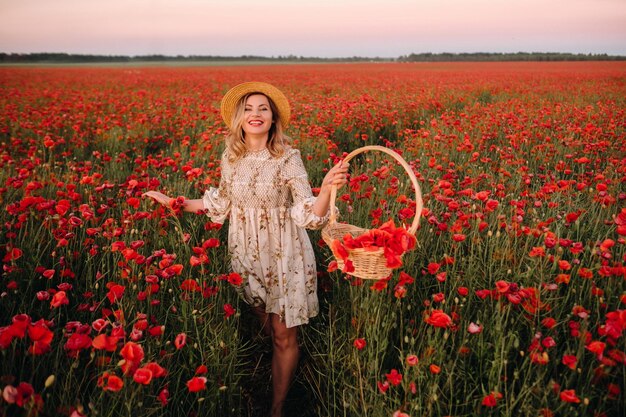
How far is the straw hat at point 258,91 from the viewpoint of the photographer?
2.35m

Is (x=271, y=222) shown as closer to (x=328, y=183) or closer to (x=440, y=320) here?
(x=328, y=183)

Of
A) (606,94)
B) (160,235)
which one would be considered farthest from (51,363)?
(606,94)

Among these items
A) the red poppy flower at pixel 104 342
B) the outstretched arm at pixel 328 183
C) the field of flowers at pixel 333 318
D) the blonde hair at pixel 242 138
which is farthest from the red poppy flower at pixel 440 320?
the blonde hair at pixel 242 138

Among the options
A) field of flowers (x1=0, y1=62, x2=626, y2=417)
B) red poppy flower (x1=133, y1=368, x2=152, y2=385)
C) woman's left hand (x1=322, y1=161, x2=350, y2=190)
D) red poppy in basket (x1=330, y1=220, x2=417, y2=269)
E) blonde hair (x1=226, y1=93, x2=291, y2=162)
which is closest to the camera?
red poppy flower (x1=133, y1=368, x2=152, y2=385)

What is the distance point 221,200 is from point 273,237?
41 cm

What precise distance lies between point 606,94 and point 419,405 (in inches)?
481

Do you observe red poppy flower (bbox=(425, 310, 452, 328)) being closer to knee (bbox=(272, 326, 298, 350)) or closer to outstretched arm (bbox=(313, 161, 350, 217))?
outstretched arm (bbox=(313, 161, 350, 217))

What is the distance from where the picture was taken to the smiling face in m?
2.29

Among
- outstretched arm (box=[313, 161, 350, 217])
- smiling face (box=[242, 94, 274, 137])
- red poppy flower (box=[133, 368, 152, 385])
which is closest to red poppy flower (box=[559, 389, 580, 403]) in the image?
outstretched arm (box=[313, 161, 350, 217])

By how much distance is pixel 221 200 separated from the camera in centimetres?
240

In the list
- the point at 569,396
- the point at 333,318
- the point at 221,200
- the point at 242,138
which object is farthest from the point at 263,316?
the point at 569,396

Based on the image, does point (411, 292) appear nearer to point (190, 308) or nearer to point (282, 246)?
point (282, 246)

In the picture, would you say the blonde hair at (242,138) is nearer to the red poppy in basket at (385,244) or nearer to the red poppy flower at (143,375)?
the red poppy in basket at (385,244)

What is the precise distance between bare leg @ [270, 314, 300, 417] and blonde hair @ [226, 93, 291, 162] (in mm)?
938
